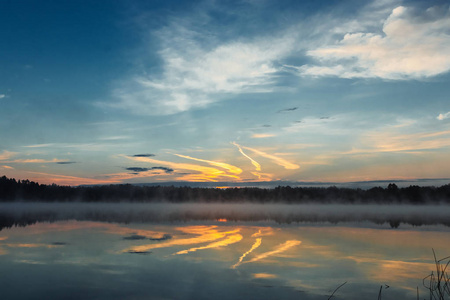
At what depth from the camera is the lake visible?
46.1 ft

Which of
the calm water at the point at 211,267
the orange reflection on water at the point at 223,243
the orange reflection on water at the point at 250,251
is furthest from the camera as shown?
the orange reflection on water at the point at 223,243

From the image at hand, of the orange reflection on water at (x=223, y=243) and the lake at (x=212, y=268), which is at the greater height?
→ the orange reflection on water at (x=223, y=243)

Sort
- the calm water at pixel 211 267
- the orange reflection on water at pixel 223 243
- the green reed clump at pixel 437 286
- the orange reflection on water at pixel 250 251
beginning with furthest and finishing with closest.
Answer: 1. the orange reflection on water at pixel 223 243
2. the orange reflection on water at pixel 250 251
3. the calm water at pixel 211 267
4. the green reed clump at pixel 437 286

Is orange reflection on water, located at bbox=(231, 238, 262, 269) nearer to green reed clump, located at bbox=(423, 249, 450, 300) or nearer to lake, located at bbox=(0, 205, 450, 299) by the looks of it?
lake, located at bbox=(0, 205, 450, 299)

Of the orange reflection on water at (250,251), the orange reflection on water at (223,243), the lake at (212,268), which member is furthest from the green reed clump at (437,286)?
the orange reflection on water at (223,243)

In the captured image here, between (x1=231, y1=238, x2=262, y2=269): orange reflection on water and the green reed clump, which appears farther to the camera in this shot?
(x1=231, y1=238, x2=262, y2=269): orange reflection on water

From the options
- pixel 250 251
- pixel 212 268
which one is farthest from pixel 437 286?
pixel 250 251

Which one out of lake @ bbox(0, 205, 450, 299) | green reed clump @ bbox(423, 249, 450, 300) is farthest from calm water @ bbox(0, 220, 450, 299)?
green reed clump @ bbox(423, 249, 450, 300)

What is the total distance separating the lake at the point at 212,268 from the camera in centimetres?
1406

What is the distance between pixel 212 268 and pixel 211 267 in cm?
24

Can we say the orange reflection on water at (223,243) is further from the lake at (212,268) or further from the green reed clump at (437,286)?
the green reed clump at (437,286)

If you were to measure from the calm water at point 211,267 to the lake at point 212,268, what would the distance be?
4cm

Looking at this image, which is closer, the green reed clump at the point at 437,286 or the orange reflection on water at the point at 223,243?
the green reed clump at the point at 437,286

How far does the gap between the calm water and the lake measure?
0.04m
